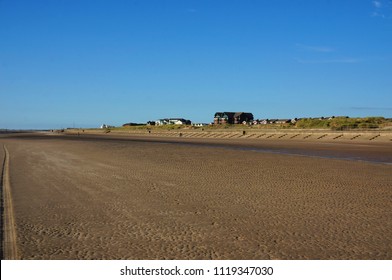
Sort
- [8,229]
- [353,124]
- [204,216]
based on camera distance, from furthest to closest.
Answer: [353,124] → [204,216] → [8,229]

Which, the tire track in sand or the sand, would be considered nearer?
the tire track in sand

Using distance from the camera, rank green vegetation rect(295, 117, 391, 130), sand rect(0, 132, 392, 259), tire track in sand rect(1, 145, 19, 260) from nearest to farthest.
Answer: tire track in sand rect(1, 145, 19, 260) → sand rect(0, 132, 392, 259) → green vegetation rect(295, 117, 391, 130)

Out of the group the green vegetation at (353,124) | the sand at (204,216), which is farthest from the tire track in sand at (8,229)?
the green vegetation at (353,124)

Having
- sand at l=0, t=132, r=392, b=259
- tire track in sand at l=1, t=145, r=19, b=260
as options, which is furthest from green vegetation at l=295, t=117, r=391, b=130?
tire track in sand at l=1, t=145, r=19, b=260

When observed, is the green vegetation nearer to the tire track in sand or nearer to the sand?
the sand

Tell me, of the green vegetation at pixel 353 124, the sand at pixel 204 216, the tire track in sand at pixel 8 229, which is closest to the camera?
the tire track in sand at pixel 8 229

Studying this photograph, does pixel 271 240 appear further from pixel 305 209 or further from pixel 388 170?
pixel 388 170

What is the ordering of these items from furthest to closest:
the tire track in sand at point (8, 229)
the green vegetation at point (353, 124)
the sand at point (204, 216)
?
the green vegetation at point (353, 124) < the sand at point (204, 216) < the tire track in sand at point (8, 229)

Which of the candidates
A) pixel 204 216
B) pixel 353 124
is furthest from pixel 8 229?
pixel 353 124

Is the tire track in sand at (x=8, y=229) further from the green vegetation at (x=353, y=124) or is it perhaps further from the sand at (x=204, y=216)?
the green vegetation at (x=353, y=124)

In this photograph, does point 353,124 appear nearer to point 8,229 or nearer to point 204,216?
point 204,216
